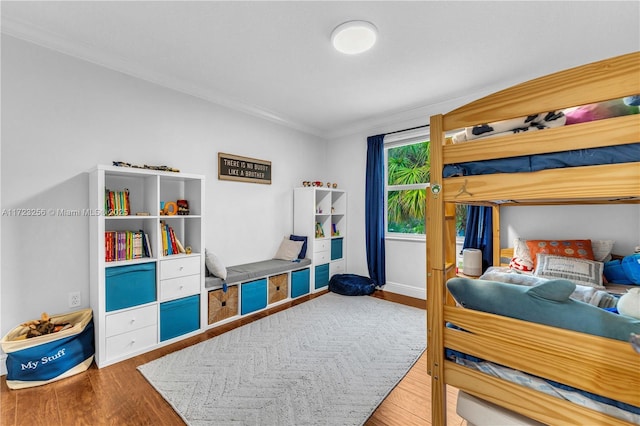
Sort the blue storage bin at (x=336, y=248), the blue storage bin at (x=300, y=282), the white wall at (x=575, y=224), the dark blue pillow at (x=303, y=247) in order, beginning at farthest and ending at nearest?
Answer: the blue storage bin at (x=336, y=248) → the dark blue pillow at (x=303, y=247) → the blue storage bin at (x=300, y=282) → the white wall at (x=575, y=224)

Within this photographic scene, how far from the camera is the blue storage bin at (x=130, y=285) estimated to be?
2020 mm

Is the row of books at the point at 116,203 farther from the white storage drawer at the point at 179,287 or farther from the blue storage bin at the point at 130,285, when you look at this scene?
the white storage drawer at the point at 179,287

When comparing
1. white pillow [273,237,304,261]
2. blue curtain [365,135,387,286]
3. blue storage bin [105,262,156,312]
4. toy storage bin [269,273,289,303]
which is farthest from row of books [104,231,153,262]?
blue curtain [365,135,387,286]

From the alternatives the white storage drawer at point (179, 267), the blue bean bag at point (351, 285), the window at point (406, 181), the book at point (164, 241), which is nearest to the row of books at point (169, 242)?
the book at point (164, 241)

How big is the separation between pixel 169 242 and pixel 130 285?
459 mm

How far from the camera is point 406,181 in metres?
3.82

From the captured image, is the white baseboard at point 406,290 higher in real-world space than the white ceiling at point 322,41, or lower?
lower

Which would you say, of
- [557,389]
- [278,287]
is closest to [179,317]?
[278,287]

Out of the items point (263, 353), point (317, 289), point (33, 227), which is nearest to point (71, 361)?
point (33, 227)

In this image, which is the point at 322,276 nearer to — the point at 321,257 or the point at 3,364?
the point at 321,257

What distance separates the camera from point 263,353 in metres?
2.16

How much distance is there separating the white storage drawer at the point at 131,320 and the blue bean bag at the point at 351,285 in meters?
2.22

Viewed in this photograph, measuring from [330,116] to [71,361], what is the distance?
11.9ft

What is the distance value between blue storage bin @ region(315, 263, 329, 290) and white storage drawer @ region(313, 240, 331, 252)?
0.25m
